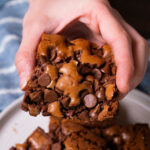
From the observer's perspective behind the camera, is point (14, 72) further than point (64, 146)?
Yes

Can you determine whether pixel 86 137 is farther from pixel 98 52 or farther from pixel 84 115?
pixel 98 52

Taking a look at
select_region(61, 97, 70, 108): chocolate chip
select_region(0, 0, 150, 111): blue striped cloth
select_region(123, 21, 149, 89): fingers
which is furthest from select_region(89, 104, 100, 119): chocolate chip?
select_region(0, 0, 150, 111): blue striped cloth

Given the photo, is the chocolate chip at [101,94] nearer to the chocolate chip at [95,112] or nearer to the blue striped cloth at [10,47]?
the chocolate chip at [95,112]

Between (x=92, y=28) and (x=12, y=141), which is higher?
(x=92, y=28)

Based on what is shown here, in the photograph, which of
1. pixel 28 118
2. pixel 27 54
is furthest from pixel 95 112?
pixel 28 118

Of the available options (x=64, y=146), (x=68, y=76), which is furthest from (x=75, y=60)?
(x=64, y=146)

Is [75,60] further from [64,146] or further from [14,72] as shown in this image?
[14,72]

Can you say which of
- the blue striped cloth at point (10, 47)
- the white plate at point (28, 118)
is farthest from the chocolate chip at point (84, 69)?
the blue striped cloth at point (10, 47)
